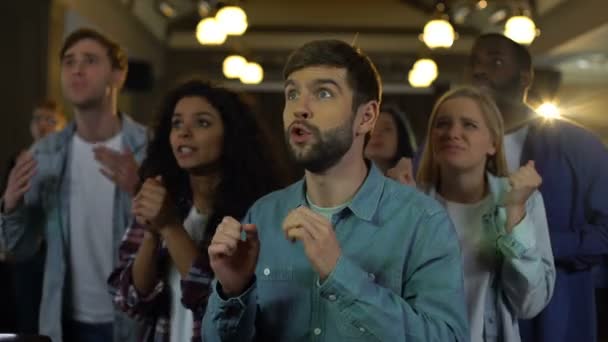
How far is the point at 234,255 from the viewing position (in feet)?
4.93

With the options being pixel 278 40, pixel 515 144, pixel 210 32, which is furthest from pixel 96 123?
pixel 278 40

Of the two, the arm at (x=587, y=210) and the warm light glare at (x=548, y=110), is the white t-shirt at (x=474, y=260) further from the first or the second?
the warm light glare at (x=548, y=110)

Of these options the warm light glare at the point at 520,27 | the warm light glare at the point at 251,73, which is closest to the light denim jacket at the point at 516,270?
the warm light glare at the point at 520,27

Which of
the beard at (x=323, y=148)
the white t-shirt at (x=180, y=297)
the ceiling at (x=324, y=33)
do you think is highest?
the ceiling at (x=324, y=33)

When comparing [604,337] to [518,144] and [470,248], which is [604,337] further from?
[470,248]

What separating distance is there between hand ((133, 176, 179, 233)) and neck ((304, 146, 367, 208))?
0.54 metres

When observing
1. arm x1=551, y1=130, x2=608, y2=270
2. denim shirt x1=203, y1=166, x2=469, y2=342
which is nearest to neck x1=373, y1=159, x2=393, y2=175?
arm x1=551, y1=130, x2=608, y2=270

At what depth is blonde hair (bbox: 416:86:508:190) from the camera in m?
2.15

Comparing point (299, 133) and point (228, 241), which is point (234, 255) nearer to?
point (228, 241)

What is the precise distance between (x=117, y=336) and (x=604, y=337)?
1.97 metres

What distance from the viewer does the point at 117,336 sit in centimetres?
255

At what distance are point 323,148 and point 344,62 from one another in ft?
0.52

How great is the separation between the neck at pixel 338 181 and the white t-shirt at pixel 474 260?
55cm

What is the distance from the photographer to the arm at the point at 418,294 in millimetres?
1392
